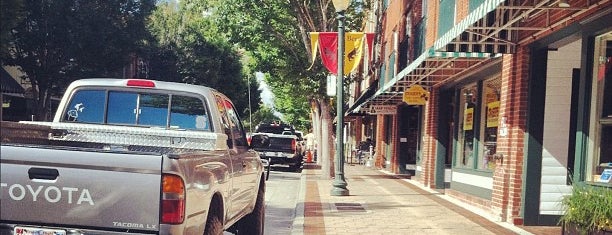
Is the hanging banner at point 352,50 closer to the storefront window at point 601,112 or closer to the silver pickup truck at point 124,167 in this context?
the storefront window at point 601,112

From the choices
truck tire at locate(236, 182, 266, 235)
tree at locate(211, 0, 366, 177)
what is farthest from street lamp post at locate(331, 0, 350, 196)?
truck tire at locate(236, 182, 266, 235)

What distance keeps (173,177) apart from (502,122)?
6920 mm

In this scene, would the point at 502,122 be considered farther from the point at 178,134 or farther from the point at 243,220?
the point at 178,134

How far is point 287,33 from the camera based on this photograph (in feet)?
70.0

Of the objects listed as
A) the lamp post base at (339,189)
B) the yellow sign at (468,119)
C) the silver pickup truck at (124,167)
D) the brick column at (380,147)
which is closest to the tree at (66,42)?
the brick column at (380,147)

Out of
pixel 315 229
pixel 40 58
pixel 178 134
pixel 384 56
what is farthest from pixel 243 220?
pixel 40 58

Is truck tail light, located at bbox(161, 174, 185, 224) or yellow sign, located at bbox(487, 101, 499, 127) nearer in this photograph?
truck tail light, located at bbox(161, 174, 185, 224)

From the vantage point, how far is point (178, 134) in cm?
600

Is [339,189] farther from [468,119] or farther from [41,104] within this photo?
[41,104]

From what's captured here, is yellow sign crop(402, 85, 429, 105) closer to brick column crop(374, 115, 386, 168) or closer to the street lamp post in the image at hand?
the street lamp post

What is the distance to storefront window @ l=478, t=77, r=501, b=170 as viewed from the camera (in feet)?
37.7

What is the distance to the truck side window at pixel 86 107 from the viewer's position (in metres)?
6.55

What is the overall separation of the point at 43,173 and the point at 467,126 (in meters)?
10.4

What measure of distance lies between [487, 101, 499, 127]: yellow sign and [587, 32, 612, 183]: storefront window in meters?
4.03
